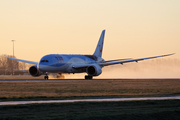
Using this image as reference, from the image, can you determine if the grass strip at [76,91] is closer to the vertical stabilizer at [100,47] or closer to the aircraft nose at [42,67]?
the aircraft nose at [42,67]

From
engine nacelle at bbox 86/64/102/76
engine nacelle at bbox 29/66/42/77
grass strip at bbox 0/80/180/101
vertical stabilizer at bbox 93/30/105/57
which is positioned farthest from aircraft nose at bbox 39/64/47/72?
vertical stabilizer at bbox 93/30/105/57

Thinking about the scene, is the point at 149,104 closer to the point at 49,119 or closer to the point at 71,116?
the point at 71,116

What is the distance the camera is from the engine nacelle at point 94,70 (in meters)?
58.2

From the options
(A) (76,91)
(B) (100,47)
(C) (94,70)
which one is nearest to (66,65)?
(C) (94,70)

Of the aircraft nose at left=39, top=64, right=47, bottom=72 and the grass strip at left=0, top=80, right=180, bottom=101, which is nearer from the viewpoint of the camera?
the grass strip at left=0, top=80, right=180, bottom=101

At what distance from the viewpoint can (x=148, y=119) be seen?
1551cm

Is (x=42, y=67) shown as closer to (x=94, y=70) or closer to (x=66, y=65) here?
(x=66, y=65)

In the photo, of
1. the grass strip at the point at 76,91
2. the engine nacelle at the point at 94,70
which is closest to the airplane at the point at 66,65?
the engine nacelle at the point at 94,70

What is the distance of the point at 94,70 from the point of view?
193ft

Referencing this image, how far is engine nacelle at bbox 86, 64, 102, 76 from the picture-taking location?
58250mm

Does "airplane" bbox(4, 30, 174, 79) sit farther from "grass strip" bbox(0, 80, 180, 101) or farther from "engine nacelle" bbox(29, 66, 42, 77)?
"grass strip" bbox(0, 80, 180, 101)

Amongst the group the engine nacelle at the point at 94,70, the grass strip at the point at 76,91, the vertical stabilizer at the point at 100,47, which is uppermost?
the vertical stabilizer at the point at 100,47

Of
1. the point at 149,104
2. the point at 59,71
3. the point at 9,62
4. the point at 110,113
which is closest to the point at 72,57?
the point at 59,71

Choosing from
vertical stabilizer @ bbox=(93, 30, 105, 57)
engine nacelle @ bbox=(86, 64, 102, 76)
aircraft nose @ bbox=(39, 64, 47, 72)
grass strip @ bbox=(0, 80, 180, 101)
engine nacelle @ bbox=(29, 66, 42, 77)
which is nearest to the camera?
grass strip @ bbox=(0, 80, 180, 101)
